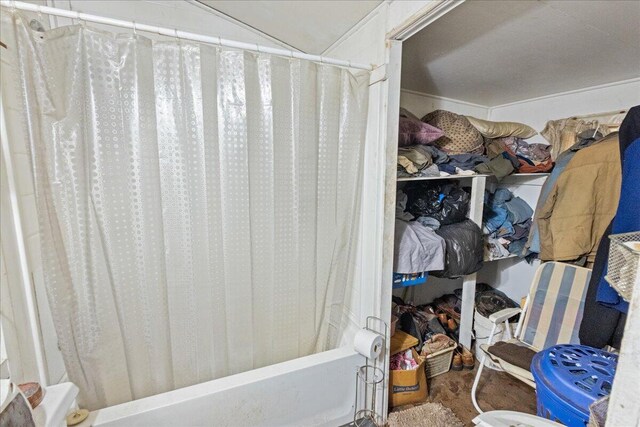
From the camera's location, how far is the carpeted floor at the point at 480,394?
169cm

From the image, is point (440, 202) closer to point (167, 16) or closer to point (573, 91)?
point (573, 91)

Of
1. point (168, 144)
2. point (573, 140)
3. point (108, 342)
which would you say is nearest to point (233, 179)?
point (168, 144)

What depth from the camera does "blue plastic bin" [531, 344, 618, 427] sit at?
908 mm

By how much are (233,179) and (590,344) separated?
68.2 inches

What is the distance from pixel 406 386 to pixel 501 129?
191 centimetres

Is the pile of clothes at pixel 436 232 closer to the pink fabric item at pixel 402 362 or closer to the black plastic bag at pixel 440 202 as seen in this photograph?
the black plastic bag at pixel 440 202

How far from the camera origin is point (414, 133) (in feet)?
5.50

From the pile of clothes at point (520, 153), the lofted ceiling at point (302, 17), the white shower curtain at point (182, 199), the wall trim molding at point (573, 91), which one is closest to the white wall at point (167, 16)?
the lofted ceiling at point (302, 17)

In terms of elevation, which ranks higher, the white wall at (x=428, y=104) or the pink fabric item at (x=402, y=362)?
the white wall at (x=428, y=104)

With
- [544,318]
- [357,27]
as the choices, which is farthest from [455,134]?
[544,318]

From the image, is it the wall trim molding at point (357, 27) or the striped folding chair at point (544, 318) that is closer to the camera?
the wall trim molding at point (357, 27)

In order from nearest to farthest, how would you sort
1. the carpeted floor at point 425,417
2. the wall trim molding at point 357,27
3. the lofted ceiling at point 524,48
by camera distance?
the lofted ceiling at point 524,48 < the wall trim molding at point 357,27 < the carpeted floor at point 425,417

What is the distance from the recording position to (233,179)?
1.14 meters

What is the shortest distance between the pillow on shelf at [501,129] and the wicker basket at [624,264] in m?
1.38
